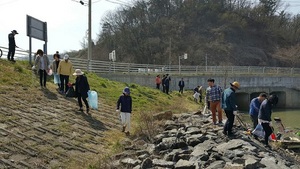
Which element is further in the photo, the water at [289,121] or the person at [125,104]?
the water at [289,121]

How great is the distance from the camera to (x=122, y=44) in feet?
218

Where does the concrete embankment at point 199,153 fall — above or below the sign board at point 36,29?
below

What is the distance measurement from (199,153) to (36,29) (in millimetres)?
12635

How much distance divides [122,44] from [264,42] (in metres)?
32.8

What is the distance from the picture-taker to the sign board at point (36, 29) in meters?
17.1

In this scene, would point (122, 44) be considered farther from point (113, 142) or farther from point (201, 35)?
point (113, 142)

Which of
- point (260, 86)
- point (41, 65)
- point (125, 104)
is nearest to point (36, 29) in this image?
point (41, 65)

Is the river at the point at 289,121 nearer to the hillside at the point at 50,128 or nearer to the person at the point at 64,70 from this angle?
the hillside at the point at 50,128

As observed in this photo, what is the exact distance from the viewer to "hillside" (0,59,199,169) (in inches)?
295

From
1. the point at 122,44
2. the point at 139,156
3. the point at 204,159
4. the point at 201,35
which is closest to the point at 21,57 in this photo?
the point at 139,156

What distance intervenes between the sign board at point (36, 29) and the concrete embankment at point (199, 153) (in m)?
9.58

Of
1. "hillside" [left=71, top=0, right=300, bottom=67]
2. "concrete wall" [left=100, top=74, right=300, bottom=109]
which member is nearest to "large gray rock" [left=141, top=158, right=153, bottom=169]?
"concrete wall" [left=100, top=74, right=300, bottom=109]

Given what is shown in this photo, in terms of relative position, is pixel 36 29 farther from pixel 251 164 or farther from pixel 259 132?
pixel 251 164

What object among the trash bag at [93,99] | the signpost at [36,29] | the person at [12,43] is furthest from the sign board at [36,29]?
the trash bag at [93,99]
